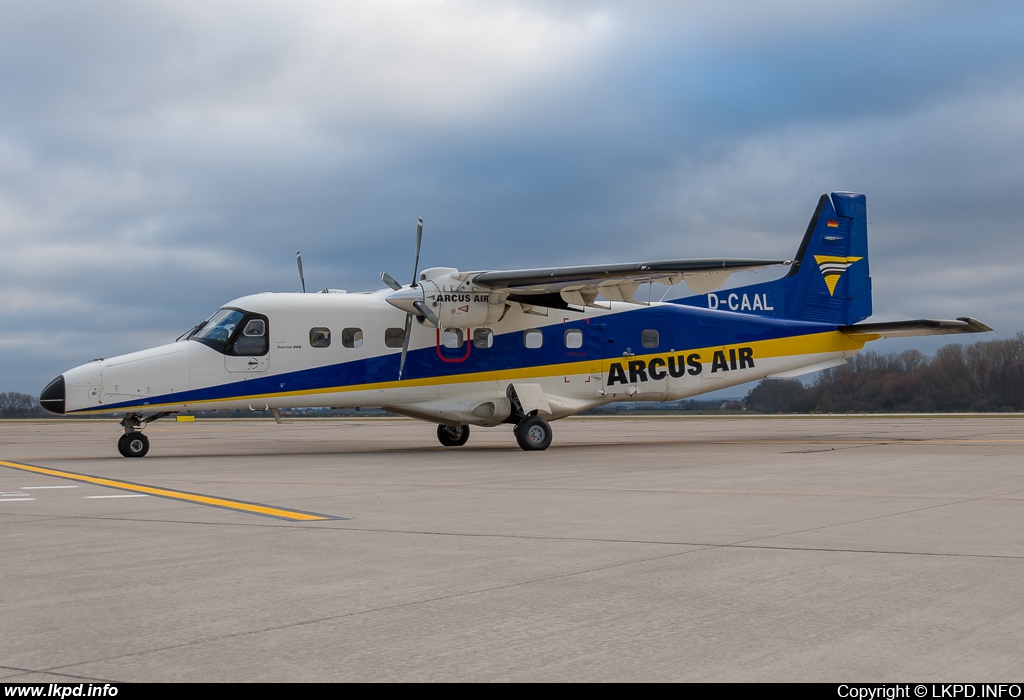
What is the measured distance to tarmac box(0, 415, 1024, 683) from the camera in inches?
166

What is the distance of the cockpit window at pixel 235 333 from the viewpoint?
20516 mm

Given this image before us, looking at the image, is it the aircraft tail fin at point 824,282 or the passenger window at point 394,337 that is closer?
the passenger window at point 394,337

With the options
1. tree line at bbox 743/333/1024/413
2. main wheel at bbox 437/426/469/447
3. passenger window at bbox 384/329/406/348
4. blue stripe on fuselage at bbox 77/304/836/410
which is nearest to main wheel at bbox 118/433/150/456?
blue stripe on fuselage at bbox 77/304/836/410

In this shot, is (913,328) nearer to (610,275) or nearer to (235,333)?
(610,275)

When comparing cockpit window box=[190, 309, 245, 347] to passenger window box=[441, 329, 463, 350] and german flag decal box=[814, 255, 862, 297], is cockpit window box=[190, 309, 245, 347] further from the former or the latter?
german flag decal box=[814, 255, 862, 297]

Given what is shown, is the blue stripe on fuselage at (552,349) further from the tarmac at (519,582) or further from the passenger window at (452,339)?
the tarmac at (519,582)

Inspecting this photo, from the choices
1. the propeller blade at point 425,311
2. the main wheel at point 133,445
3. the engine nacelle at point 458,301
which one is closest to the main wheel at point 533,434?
the engine nacelle at point 458,301

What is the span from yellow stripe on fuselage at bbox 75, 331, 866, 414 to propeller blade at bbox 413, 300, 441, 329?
1.51 m

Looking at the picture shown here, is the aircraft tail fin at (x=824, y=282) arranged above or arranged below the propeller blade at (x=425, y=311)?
above

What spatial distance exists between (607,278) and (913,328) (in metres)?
9.03

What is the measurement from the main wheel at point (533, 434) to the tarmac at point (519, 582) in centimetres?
850

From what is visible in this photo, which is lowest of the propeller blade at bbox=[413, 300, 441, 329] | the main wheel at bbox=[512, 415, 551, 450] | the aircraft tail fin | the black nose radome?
the main wheel at bbox=[512, 415, 551, 450]

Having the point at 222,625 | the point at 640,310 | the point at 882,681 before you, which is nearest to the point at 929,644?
the point at 882,681

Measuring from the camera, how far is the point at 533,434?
21422mm
